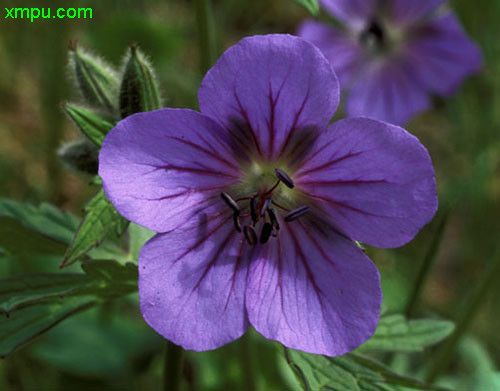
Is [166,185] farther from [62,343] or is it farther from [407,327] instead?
[62,343]

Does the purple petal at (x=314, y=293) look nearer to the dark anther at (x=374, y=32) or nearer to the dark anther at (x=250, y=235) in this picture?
the dark anther at (x=250, y=235)

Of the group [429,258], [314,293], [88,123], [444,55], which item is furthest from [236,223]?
[444,55]

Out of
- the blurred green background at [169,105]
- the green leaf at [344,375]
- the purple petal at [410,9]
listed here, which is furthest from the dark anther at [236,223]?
the purple petal at [410,9]

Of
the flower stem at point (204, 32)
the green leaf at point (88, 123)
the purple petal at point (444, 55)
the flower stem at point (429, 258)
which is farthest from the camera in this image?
the purple petal at point (444, 55)

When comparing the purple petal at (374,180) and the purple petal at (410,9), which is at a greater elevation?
the purple petal at (410,9)

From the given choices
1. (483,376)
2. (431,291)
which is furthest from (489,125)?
(483,376)

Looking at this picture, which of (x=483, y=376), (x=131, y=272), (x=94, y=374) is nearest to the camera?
(x=131, y=272)
